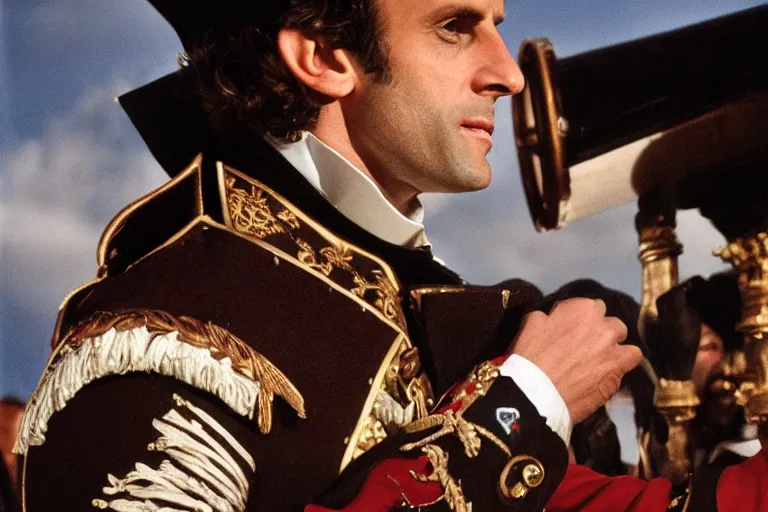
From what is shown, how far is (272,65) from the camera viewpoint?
143cm

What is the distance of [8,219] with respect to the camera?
5.90 ft

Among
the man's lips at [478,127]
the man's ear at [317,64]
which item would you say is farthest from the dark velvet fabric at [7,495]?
the man's lips at [478,127]

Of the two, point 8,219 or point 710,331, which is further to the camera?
point 8,219

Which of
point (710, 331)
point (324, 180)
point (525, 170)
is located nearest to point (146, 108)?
point (324, 180)

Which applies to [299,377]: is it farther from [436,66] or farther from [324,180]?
[436,66]

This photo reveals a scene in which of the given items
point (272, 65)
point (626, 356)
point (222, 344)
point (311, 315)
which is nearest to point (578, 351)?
point (626, 356)

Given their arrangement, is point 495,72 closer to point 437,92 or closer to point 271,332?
point 437,92

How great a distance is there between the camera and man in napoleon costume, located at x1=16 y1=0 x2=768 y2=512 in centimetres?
112

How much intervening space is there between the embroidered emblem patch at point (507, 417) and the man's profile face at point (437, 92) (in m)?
0.37

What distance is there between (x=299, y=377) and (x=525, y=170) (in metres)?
0.79

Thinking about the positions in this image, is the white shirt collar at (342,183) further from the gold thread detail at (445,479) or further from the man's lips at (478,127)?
the gold thread detail at (445,479)

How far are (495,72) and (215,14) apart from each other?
1.41 ft

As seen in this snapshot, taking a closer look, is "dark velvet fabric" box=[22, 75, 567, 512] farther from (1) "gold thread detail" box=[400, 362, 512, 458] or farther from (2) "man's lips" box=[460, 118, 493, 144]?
(2) "man's lips" box=[460, 118, 493, 144]

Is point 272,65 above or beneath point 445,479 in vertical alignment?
above
